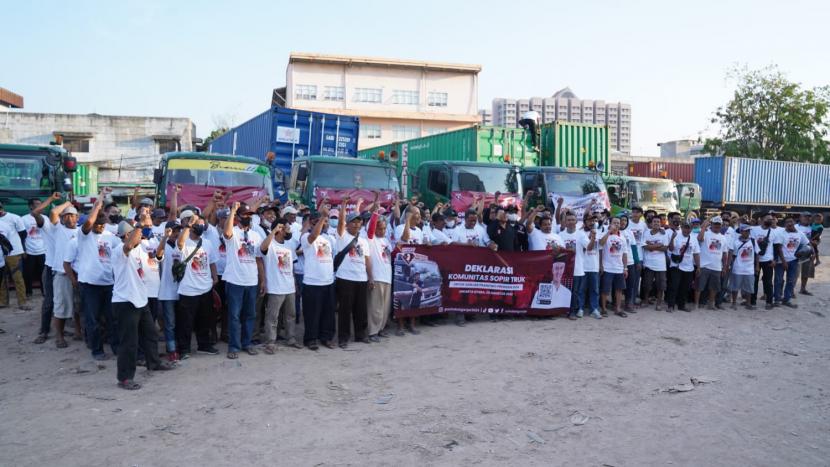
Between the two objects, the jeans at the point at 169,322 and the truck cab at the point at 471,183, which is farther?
the truck cab at the point at 471,183

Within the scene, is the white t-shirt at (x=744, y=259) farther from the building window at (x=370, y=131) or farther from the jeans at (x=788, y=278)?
the building window at (x=370, y=131)

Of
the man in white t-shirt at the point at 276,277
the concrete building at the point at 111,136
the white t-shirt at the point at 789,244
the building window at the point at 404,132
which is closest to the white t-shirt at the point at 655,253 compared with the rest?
the white t-shirt at the point at 789,244

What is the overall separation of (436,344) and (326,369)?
5.63 ft

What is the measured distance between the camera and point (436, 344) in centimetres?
788

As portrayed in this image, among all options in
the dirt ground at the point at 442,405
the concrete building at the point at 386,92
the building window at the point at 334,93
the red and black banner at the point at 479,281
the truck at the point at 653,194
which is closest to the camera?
the dirt ground at the point at 442,405

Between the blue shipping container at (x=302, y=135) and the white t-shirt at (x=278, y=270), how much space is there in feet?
23.7

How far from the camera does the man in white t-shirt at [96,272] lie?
6.64m

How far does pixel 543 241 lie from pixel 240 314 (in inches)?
188

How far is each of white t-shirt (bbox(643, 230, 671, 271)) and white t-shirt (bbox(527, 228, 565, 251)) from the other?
1.76 meters

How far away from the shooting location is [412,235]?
8.90 m

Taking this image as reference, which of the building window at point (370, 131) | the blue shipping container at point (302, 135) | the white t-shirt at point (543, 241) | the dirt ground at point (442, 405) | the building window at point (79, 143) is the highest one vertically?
the building window at point (370, 131)

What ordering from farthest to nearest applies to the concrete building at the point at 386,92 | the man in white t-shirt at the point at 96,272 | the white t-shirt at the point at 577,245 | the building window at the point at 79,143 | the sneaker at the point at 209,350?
the concrete building at the point at 386,92, the building window at the point at 79,143, the white t-shirt at the point at 577,245, the sneaker at the point at 209,350, the man in white t-shirt at the point at 96,272

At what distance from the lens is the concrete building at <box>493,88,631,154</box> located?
78.8 m

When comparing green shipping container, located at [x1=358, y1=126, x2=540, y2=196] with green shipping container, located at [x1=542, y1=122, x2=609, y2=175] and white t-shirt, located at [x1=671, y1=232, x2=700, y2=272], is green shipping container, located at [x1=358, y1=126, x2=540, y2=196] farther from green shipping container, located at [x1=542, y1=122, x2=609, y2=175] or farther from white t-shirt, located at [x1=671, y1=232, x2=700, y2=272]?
white t-shirt, located at [x1=671, y1=232, x2=700, y2=272]
